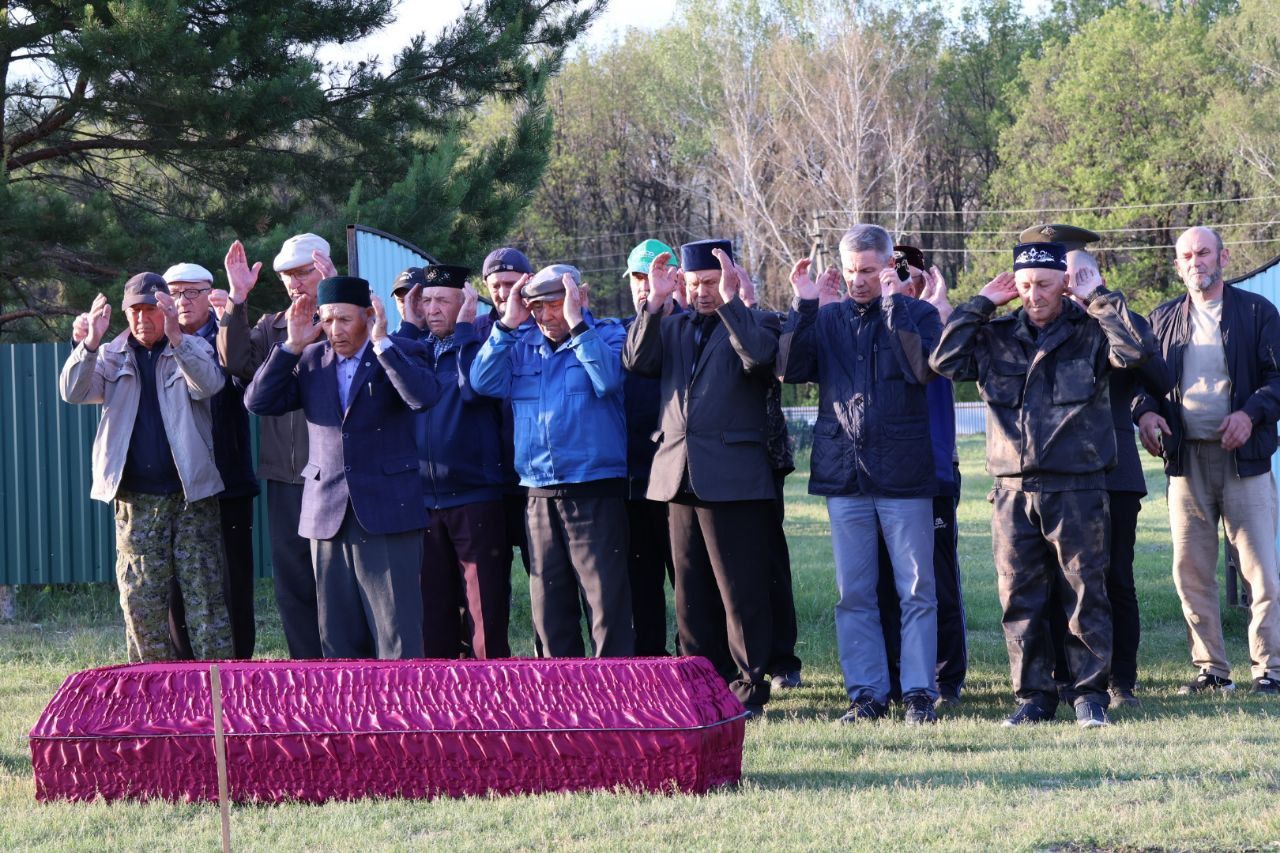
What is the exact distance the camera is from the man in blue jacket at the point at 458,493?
6531 mm

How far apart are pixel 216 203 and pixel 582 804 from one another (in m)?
8.54

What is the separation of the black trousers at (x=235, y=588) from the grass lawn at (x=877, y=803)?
2.43ft

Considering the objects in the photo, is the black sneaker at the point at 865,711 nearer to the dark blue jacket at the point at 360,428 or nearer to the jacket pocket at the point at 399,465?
the dark blue jacket at the point at 360,428

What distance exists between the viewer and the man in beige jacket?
629cm

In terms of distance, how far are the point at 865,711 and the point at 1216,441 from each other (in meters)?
2.20

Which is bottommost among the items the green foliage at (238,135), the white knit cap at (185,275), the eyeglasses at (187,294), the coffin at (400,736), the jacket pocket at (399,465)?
the coffin at (400,736)

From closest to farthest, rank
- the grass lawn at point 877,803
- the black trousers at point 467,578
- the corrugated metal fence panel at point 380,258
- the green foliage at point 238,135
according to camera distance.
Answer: the grass lawn at point 877,803, the black trousers at point 467,578, the corrugated metal fence panel at point 380,258, the green foliage at point 238,135

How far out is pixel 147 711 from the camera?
4.95 m

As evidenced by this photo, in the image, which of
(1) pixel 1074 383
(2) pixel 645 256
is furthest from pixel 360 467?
(1) pixel 1074 383

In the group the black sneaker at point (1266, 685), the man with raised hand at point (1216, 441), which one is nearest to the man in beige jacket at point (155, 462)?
the man with raised hand at point (1216, 441)

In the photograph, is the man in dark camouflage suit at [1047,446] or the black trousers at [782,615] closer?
the man in dark camouflage suit at [1047,446]

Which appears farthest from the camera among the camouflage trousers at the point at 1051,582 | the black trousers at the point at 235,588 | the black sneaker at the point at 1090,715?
the black trousers at the point at 235,588

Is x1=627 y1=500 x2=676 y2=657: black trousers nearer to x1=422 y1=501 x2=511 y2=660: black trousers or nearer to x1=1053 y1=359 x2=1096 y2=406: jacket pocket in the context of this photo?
x1=422 y1=501 x2=511 y2=660: black trousers

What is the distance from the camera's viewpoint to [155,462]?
630 centimetres
